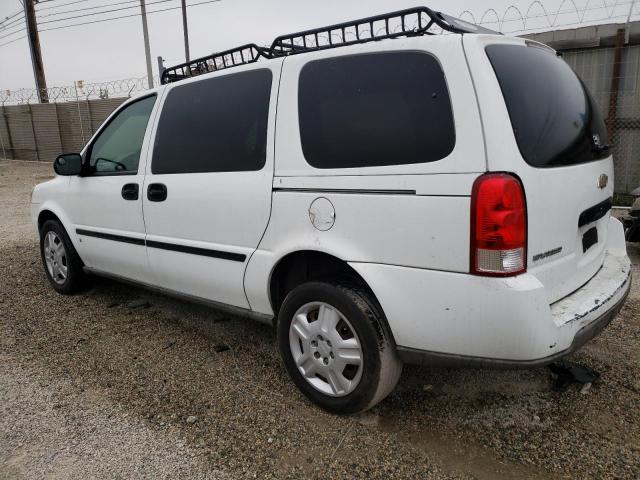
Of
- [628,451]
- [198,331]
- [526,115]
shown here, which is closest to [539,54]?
[526,115]

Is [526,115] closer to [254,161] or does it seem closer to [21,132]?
[254,161]

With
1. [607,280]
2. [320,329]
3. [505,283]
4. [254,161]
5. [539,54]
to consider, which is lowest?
[320,329]

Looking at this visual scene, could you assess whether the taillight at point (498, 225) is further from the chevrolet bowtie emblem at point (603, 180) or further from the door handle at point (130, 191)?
the door handle at point (130, 191)

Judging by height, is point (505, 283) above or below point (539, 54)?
below

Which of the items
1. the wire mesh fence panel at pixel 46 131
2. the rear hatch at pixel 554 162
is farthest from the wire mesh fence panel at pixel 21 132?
the rear hatch at pixel 554 162

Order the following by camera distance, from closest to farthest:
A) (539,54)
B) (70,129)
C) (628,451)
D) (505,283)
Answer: (505,283) → (628,451) → (539,54) → (70,129)

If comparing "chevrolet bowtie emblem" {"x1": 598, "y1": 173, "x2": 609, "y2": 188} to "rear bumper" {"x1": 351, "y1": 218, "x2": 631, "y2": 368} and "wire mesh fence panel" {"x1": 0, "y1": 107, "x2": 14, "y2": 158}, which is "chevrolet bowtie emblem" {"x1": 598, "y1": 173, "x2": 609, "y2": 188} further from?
"wire mesh fence panel" {"x1": 0, "y1": 107, "x2": 14, "y2": 158}

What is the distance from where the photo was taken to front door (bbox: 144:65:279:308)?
2.84 metres

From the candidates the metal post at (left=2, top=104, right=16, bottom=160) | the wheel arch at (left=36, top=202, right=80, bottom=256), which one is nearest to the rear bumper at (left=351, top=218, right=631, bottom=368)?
the wheel arch at (left=36, top=202, right=80, bottom=256)

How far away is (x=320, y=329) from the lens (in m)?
2.58

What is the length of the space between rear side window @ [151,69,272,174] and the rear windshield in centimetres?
129

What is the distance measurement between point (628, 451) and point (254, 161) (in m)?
2.33

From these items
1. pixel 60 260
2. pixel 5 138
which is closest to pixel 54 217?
pixel 60 260

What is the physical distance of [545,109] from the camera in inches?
89.1
